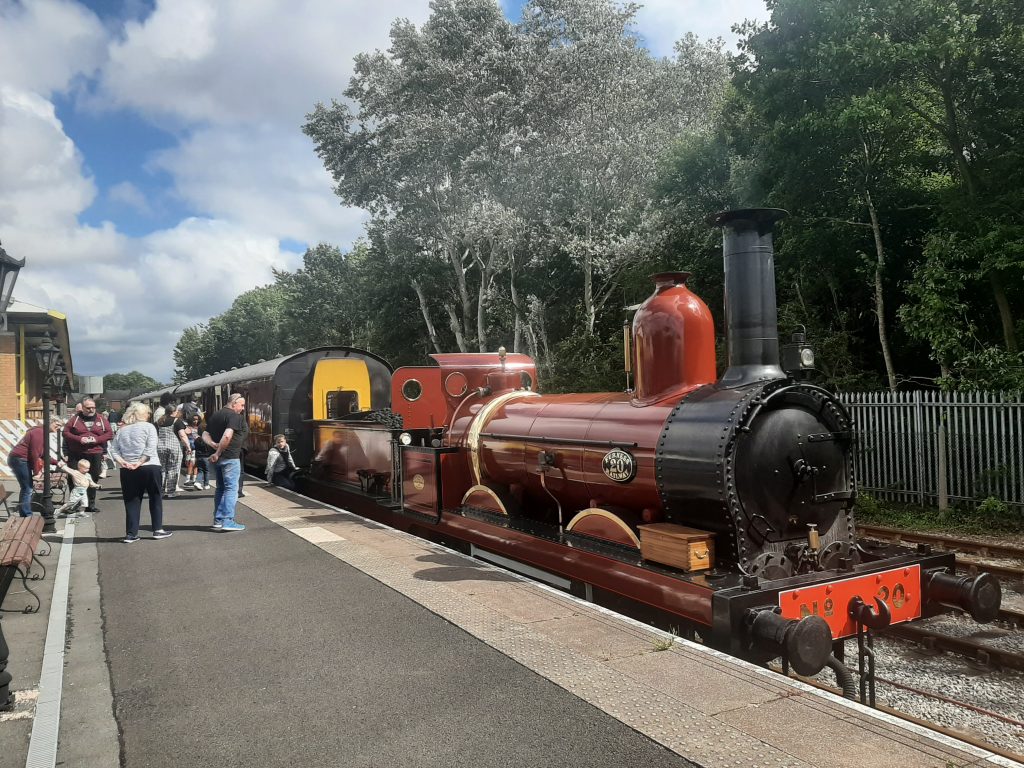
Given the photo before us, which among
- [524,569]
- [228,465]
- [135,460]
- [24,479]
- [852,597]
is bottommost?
[524,569]

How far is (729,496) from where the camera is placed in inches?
185

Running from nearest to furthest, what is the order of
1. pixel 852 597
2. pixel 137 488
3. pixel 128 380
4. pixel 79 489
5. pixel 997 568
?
pixel 852 597 → pixel 997 568 → pixel 137 488 → pixel 79 489 → pixel 128 380

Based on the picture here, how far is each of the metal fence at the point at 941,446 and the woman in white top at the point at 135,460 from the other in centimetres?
832

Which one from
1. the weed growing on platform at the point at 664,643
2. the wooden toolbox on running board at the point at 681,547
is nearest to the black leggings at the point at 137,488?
the wooden toolbox on running board at the point at 681,547

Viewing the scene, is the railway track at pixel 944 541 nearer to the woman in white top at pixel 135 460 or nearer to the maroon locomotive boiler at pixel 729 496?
the maroon locomotive boiler at pixel 729 496

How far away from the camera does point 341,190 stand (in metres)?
26.3

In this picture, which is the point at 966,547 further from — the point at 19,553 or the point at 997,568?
the point at 19,553

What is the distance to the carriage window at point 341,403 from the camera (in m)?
14.2

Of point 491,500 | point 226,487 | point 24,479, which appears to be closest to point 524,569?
point 491,500

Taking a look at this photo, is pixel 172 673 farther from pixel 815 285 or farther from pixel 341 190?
pixel 341 190

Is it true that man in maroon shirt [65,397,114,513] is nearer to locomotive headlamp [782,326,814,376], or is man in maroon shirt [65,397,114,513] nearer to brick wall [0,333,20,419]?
locomotive headlamp [782,326,814,376]

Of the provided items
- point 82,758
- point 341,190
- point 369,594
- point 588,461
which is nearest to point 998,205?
point 588,461

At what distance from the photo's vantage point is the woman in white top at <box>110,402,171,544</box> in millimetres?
Answer: 7676

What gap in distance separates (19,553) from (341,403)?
28.7 ft
